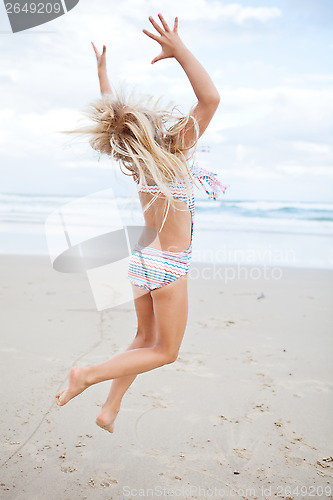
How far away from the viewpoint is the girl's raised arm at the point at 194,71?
218 centimetres

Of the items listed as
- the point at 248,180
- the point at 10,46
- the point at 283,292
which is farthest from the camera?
the point at 248,180

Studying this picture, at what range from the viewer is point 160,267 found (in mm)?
2438

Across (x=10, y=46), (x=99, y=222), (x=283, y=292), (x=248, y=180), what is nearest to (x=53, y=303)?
(x=283, y=292)

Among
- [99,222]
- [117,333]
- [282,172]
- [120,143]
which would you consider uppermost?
[120,143]

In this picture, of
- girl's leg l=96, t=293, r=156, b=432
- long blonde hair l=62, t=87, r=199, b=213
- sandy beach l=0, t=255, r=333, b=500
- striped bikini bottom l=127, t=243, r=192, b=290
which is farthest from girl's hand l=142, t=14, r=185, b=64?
sandy beach l=0, t=255, r=333, b=500

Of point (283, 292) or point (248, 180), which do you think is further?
point (248, 180)

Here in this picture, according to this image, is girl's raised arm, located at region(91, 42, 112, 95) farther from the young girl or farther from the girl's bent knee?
the girl's bent knee

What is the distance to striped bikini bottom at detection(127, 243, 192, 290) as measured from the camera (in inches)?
95.7

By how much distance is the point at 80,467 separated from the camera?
2719mm

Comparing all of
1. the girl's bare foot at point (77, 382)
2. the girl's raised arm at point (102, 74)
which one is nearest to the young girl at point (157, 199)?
the girl's bare foot at point (77, 382)

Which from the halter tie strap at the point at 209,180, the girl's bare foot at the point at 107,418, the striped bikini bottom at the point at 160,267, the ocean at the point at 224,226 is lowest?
the ocean at the point at 224,226

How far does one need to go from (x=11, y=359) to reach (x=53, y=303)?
1796 mm

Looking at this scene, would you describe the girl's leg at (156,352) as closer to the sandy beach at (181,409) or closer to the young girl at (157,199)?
the young girl at (157,199)

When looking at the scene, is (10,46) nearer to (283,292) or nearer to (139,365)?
(283,292)
